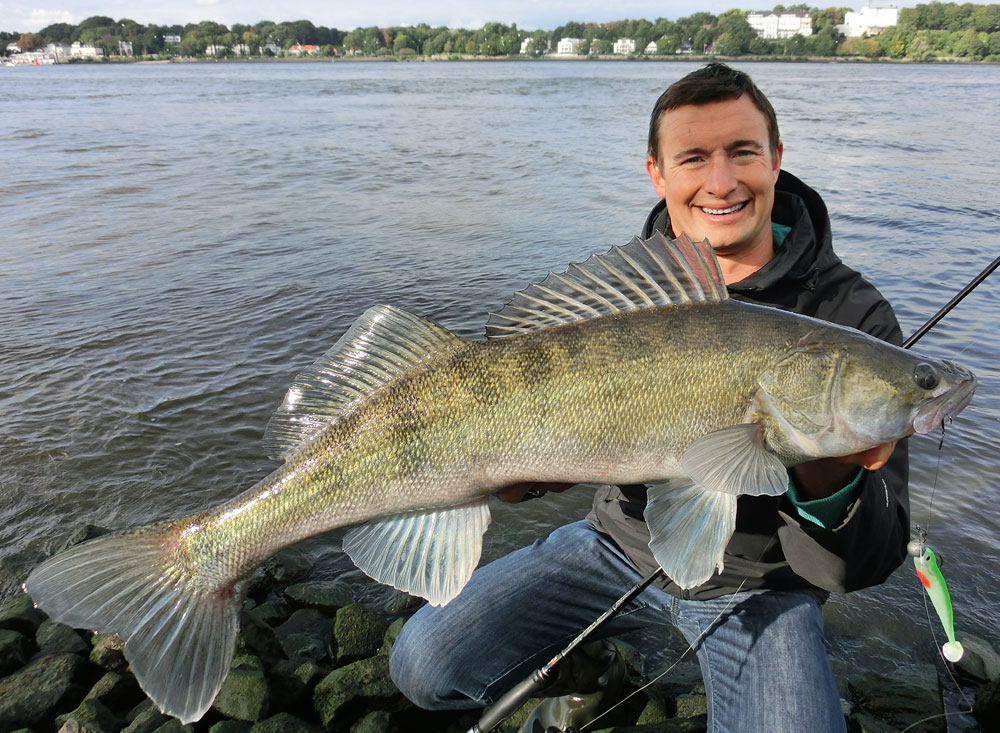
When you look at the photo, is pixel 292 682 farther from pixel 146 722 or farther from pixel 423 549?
pixel 423 549

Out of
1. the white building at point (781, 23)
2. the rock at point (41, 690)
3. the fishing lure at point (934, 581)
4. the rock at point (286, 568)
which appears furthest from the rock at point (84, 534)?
the white building at point (781, 23)

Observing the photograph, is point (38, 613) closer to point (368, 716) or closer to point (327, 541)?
point (327, 541)

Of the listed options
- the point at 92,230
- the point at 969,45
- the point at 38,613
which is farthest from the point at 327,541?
the point at 969,45

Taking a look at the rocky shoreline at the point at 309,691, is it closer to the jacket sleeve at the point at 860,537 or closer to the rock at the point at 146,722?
the rock at the point at 146,722

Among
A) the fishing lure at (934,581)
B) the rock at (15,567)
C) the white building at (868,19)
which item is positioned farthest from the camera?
the white building at (868,19)

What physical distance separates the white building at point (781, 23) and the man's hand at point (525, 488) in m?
163

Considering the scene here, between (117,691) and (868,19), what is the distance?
175m

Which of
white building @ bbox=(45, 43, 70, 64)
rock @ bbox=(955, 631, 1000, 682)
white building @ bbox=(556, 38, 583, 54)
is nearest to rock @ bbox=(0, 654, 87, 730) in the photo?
rock @ bbox=(955, 631, 1000, 682)

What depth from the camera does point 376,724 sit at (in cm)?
309

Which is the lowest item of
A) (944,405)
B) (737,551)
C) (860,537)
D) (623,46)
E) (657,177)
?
(737,551)

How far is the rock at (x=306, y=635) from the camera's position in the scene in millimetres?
3725

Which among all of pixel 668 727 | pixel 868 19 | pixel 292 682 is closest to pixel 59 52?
pixel 868 19

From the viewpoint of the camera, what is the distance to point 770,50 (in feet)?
358

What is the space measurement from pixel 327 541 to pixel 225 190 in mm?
13085
